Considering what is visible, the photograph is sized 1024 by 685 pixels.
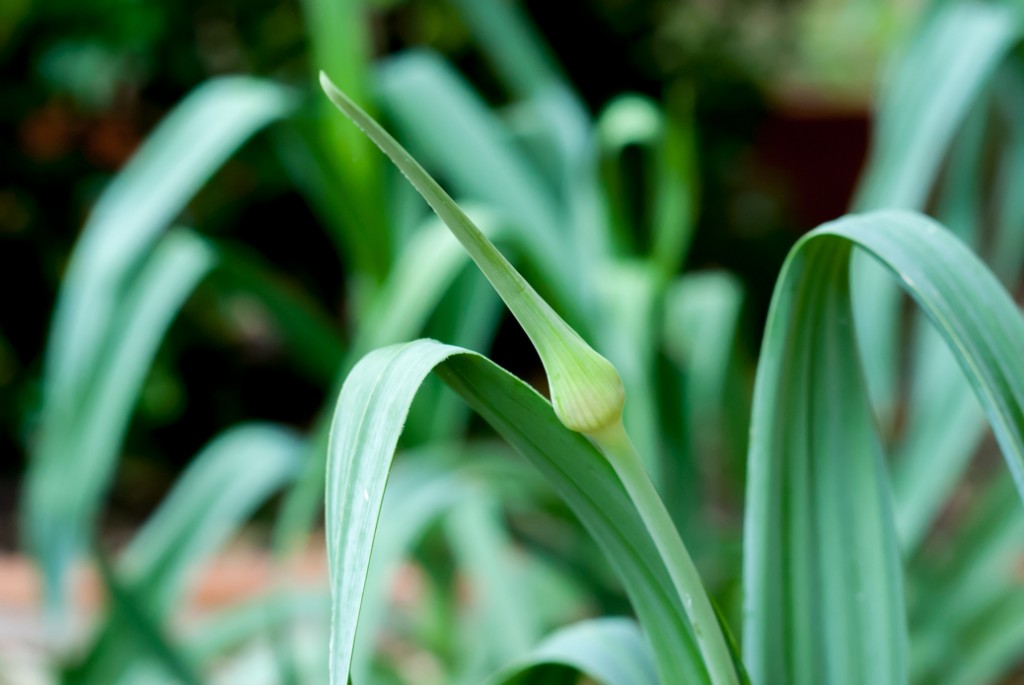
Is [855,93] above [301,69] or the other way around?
the other way around

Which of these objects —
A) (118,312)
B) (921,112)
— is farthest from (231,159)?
(921,112)

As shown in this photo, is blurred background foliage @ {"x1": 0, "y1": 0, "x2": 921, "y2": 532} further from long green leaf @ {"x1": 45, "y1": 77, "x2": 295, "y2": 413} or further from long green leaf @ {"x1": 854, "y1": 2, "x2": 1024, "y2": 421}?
long green leaf @ {"x1": 45, "y1": 77, "x2": 295, "y2": 413}

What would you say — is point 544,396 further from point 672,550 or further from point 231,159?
point 231,159

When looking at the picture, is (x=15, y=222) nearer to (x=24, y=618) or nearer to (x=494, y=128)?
(x=24, y=618)

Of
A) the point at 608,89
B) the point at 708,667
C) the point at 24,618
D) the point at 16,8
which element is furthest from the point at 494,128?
the point at 608,89

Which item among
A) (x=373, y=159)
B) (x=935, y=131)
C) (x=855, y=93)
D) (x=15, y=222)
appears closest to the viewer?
(x=935, y=131)

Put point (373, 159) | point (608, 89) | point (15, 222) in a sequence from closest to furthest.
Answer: point (373, 159), point (15, 222), point (608, 89)
